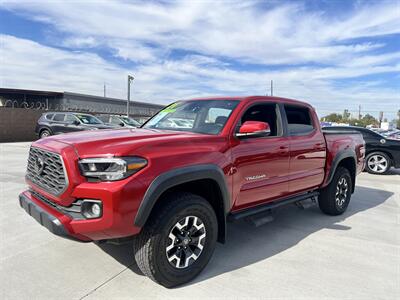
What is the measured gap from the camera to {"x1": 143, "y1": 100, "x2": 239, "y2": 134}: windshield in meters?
3.57

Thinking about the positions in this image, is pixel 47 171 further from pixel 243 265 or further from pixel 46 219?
pixel 243 265

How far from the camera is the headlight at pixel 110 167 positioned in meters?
2.49

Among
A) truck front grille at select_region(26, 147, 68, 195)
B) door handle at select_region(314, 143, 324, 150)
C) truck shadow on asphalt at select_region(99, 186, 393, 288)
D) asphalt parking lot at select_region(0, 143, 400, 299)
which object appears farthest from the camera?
door handle at select_region(314, 143, 324, 150)

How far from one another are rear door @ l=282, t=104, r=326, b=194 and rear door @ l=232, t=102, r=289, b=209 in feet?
0.58

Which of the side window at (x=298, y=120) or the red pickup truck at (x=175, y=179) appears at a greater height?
the side window at (x=298, y=120)

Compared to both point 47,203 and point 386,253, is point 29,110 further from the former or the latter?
point 386,253

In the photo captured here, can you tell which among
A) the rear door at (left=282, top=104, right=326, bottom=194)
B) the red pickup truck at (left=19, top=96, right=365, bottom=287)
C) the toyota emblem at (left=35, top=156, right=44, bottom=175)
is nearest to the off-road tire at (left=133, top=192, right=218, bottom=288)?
Answer: the red pickup truck at (left=19, top=96, right=365, bottom=287)

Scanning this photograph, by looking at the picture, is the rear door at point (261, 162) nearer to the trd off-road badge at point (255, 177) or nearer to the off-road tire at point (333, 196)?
the trd off-road badge at point (255, 177)

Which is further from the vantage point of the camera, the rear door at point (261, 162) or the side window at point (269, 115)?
the side window at point (269, 115)

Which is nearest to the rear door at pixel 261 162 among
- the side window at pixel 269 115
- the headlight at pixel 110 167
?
the side window at pixel 269 115

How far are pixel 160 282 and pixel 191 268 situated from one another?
336 mm

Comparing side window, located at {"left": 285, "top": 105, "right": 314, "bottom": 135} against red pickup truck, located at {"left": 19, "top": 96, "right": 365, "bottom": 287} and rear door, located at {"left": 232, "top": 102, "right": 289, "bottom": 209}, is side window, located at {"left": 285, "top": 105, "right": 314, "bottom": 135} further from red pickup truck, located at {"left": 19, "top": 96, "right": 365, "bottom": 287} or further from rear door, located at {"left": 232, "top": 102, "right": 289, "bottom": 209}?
rear door, located at {"left": 232, "top": 102, "right": 289, "bottom": 209}

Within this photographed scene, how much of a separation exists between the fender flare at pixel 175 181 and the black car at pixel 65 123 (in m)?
12.3

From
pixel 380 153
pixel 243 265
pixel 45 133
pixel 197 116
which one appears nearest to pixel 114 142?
pixel 197 116
